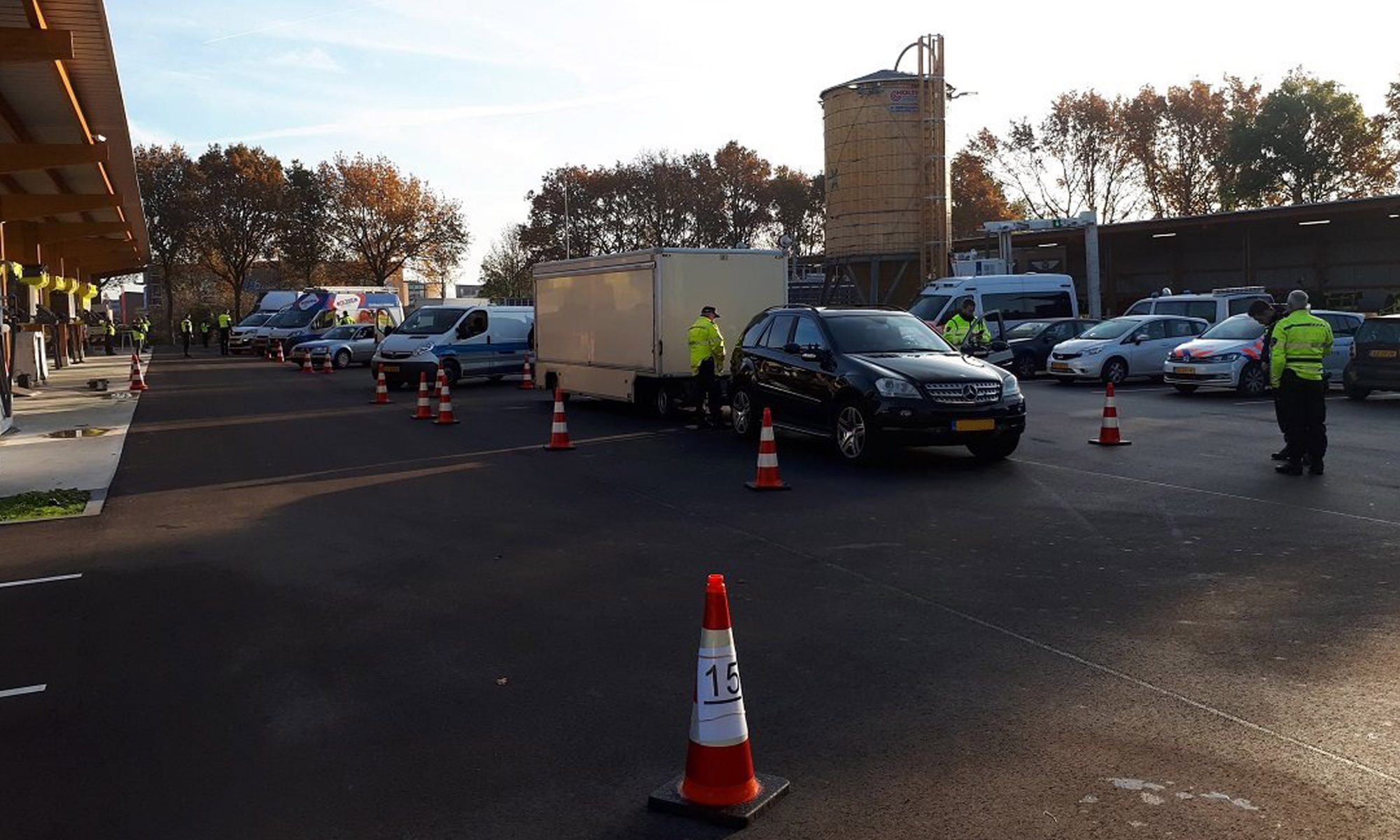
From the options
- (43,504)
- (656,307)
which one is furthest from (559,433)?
(43,504)

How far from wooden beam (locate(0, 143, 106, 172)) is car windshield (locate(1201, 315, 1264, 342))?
69.4 ft

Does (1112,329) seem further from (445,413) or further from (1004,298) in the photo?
(445,413)

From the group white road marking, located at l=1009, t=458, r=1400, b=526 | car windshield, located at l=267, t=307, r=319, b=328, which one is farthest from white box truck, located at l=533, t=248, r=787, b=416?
car windshield, located at l=267, t=307, r=319, b=328

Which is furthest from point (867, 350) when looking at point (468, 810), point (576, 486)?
point (468, 810)

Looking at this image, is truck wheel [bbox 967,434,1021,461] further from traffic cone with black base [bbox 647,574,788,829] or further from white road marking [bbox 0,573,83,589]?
traffic cone with black base [bbox 647,574,788,829]

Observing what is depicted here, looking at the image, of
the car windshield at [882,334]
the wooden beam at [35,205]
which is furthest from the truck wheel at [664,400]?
the wooden beam at [35,205]

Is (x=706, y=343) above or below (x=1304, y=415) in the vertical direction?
above

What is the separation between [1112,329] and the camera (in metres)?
25.5

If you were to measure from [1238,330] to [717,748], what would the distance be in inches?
819

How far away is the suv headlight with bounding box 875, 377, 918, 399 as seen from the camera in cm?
1277

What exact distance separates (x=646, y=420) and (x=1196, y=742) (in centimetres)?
1473

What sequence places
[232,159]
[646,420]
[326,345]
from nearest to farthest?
1. [646,420]
2. [326,345]
3. [232,159]

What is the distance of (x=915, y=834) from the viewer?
13.4 feet

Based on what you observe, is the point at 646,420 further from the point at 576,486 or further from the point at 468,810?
the point at 468,810
